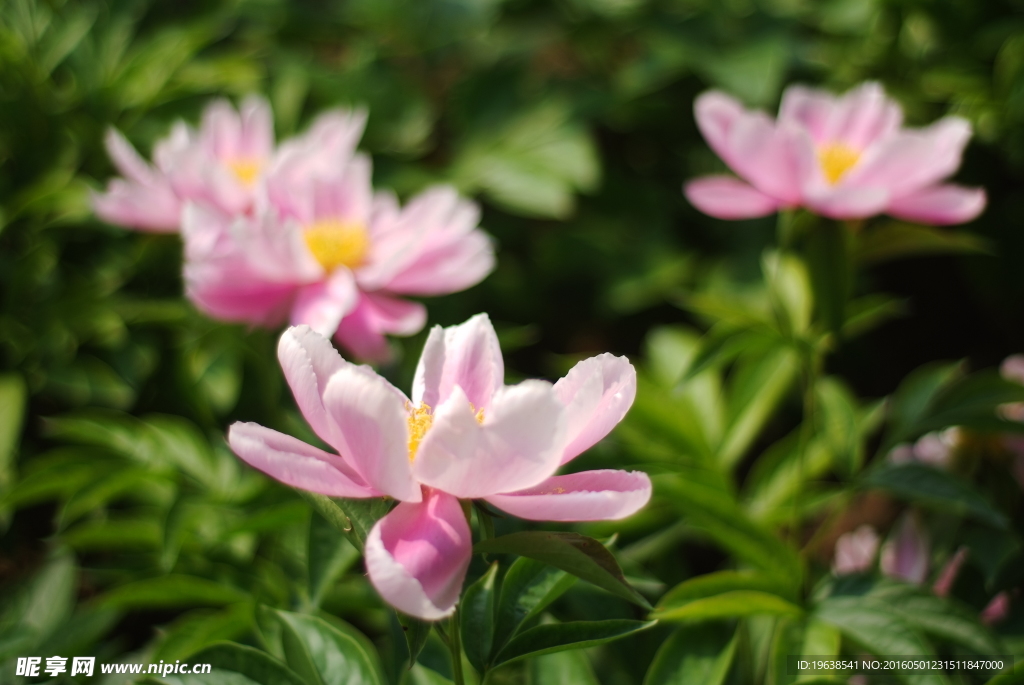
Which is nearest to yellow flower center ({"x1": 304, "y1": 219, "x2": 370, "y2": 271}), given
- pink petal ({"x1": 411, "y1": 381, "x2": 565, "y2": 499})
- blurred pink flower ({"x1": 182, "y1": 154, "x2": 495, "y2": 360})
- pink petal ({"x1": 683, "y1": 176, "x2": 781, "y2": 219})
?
blurred pink flower ({"x1": 182, "y1": 154, "x2": 495, "y2": 360})

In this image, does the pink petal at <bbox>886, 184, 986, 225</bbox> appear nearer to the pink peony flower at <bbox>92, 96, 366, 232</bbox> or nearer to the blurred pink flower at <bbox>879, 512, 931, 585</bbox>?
the blurred pink flower at <bbox>879, 512, 931, 585</bbox>

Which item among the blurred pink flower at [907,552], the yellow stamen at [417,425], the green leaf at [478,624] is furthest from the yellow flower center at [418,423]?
the blurred pink flower at [907,552]

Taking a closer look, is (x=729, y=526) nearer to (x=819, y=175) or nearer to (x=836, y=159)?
(x=819, y=175)

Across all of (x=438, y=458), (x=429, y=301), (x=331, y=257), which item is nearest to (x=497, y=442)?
(x=438, y=458)

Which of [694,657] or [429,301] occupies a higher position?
[694,657]

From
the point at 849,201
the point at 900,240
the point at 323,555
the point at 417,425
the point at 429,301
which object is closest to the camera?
the point at 417,425

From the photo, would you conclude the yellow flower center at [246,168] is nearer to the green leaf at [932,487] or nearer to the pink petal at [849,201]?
the pink petal at [849,201]
